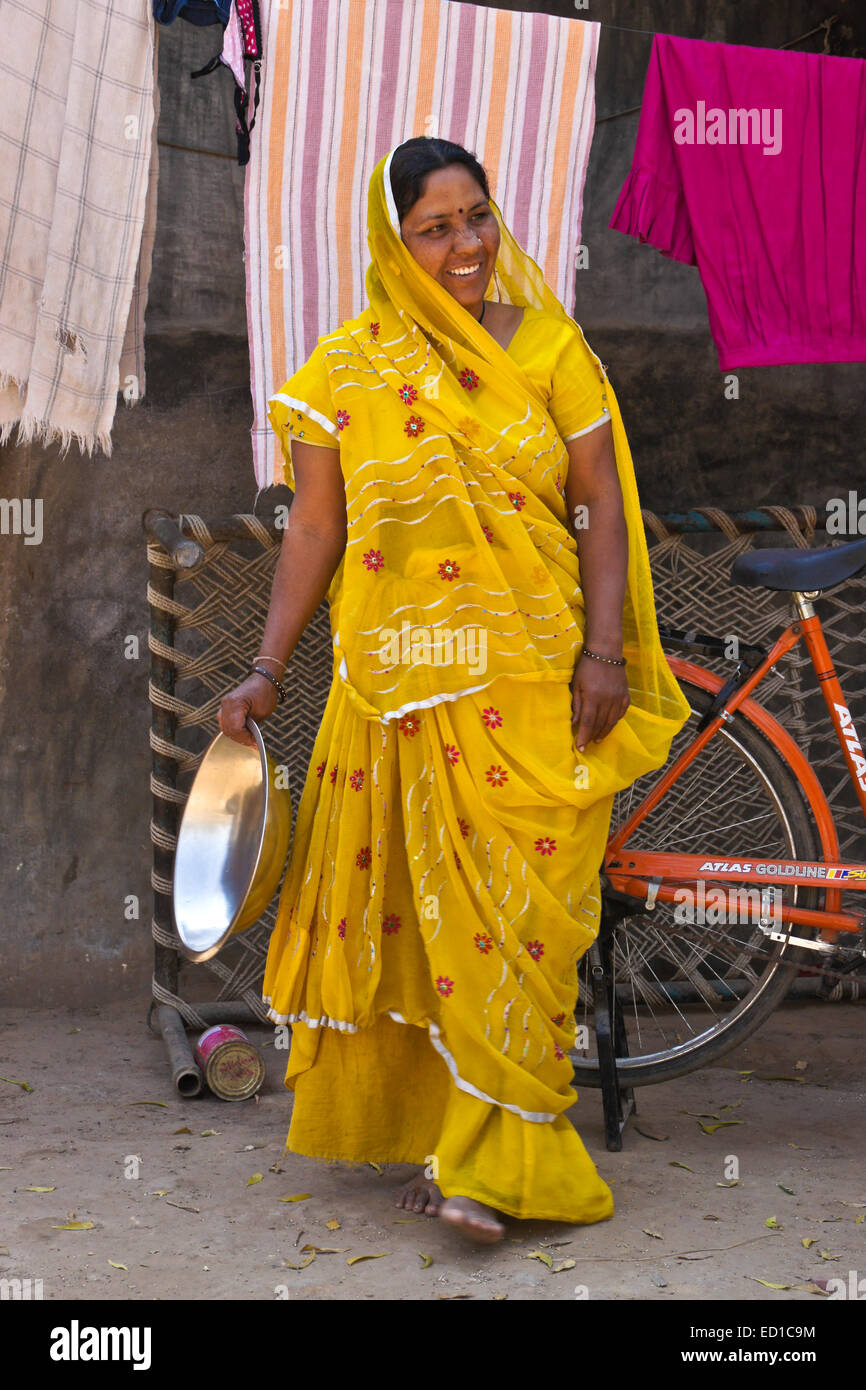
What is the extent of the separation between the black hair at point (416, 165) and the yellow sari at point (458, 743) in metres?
0.03

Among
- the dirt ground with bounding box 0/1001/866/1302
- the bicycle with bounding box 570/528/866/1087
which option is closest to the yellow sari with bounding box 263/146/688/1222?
the dirt ground with bounding box 0/1001/866/1302

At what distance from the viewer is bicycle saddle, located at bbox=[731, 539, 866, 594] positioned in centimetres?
298

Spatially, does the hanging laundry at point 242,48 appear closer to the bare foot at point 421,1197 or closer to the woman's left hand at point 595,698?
the woman's left hand at point 595,698

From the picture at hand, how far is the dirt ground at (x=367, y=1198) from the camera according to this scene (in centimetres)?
239

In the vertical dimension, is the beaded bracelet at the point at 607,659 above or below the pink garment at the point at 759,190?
below

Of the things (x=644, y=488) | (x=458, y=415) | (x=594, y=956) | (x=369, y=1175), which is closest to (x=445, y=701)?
(x=458, y=415)

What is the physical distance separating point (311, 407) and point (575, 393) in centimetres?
52

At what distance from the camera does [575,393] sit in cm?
267

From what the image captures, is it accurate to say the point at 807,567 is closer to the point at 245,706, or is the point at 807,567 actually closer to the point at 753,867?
the point at 753,867

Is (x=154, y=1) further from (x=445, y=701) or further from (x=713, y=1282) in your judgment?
(x=713, y=1282)

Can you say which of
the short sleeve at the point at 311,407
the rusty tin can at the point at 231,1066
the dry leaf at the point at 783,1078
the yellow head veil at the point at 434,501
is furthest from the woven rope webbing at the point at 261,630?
the yellow head veil at the point at 434,501

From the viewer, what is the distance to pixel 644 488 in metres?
4.17
